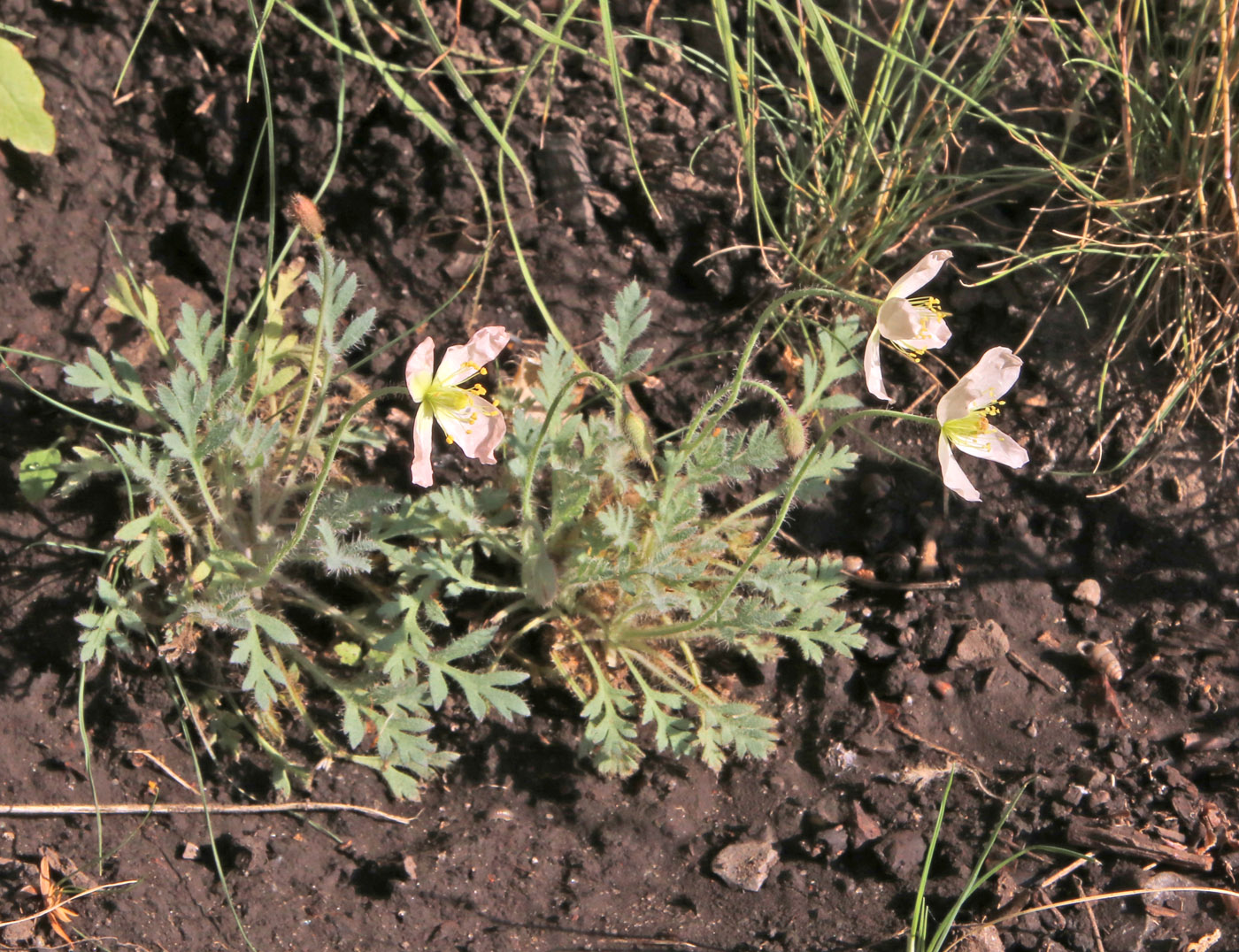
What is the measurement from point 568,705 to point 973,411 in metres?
1.24

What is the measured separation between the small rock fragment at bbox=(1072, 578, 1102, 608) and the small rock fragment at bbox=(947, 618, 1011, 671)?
246 millimetres

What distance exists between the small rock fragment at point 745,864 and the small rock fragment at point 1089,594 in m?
1.08

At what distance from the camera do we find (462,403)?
2.04 metres

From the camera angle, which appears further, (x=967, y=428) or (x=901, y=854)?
(x=901, y=854)

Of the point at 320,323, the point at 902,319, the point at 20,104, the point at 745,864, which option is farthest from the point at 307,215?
the point at 745,864

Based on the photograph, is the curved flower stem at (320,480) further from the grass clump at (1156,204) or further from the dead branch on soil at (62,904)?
the grass clump at (1156,204)

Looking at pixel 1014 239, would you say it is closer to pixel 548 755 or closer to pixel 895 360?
pixel 895 360

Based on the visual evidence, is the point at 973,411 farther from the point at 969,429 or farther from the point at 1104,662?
the point at 1104,662

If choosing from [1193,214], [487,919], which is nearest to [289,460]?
[487,919]

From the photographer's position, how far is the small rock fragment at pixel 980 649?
2.67 metres

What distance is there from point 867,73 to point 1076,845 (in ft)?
7.24

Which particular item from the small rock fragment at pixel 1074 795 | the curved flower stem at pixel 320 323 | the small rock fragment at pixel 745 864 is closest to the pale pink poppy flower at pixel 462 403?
the curved flower stem at pixel 320 323

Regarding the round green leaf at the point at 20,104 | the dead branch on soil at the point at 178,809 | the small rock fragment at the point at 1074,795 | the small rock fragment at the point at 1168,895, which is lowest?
the small rock fragment at the point at 1168,895

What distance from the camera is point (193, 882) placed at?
2.43 m
